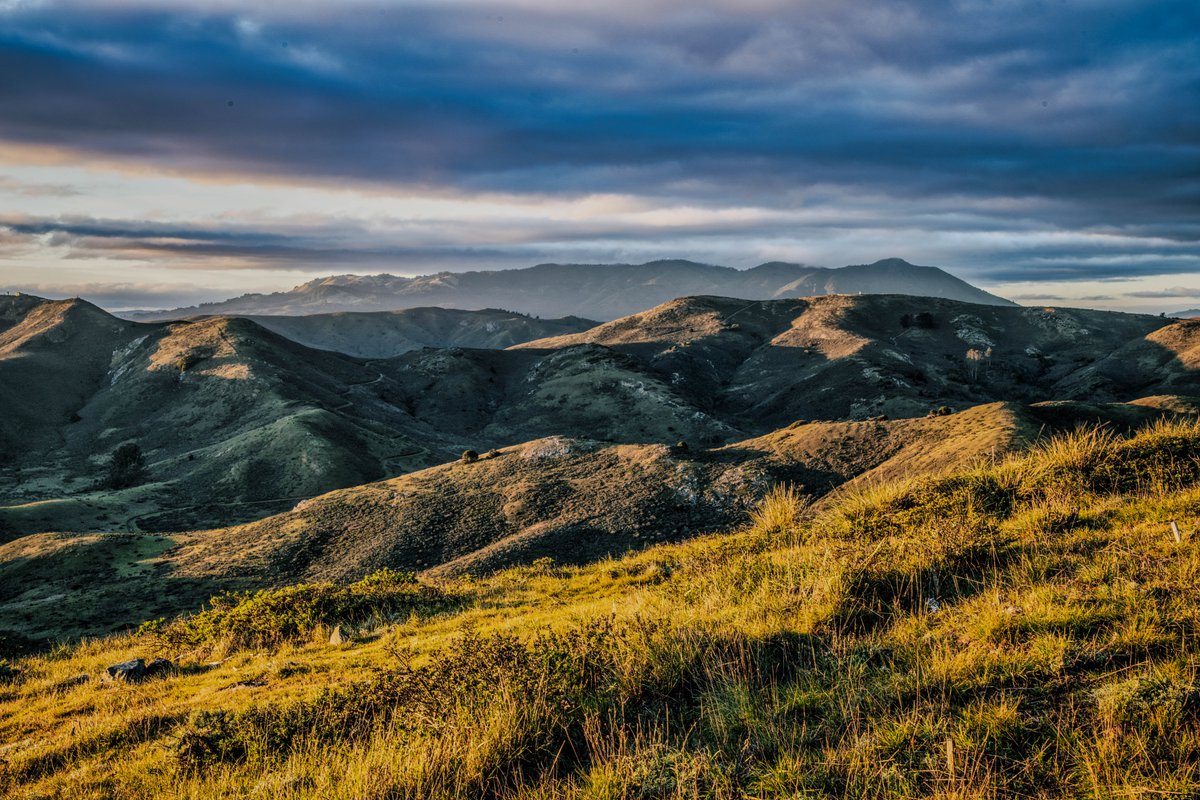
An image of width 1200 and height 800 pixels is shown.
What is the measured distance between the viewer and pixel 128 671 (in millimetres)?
12805

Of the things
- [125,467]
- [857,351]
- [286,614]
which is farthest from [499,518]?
[857,351]

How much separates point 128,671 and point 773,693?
1414 cm

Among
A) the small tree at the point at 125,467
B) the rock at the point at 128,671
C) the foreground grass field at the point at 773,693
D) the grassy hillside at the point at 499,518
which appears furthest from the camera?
the small tree at the point at 125,467

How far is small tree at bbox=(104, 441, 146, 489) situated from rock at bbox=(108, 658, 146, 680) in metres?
78.4

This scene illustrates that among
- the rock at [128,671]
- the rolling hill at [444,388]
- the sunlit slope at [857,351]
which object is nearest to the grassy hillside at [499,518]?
the rolling hill at [444,388]

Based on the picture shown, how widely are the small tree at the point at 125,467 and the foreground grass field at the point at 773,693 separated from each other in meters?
78.2

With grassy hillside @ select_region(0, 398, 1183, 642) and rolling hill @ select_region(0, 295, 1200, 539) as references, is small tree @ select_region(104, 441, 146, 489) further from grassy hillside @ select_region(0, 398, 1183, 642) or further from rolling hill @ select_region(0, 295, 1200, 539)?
grassy hillside @ select_region(0, 398, 1183, 642)

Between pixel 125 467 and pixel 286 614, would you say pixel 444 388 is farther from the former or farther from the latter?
pixel 286 614

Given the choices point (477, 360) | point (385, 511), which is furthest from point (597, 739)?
point (477, 360)

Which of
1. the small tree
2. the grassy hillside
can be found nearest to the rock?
the grassy hillside

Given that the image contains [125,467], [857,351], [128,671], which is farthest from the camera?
[857,351]

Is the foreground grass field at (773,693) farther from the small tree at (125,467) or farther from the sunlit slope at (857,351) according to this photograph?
the small tree at (125,467)

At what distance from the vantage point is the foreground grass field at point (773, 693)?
4957 millimetres

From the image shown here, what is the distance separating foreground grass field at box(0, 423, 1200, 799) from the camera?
16.3 feet
